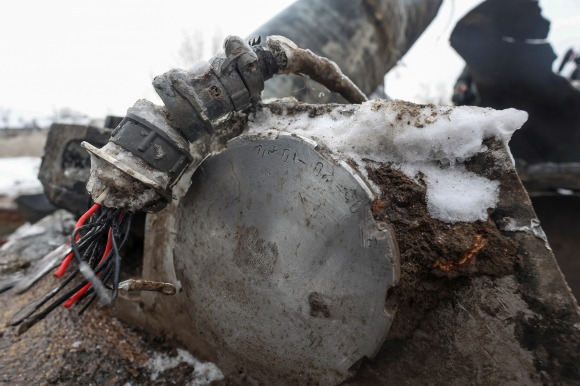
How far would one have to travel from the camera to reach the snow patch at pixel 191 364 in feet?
4.34

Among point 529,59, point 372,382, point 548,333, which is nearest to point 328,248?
point 372,382

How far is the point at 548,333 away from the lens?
88 cm

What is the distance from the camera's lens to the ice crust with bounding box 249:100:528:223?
0.91 m

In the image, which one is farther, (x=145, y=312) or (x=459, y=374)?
(x=145, y=312)

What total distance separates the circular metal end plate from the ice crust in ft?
0.41

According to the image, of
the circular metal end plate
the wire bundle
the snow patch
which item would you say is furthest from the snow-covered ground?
the circular metal end plate

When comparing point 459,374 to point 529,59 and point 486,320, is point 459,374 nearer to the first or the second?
point 486,320

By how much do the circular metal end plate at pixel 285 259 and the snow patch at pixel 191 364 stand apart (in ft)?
0.63

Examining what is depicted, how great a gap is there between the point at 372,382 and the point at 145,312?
97 cm

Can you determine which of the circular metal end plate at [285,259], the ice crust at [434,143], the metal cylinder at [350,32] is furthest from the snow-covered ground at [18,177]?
the ice crust at [434,143]

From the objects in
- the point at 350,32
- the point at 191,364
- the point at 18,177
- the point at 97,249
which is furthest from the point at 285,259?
the point at 18,177

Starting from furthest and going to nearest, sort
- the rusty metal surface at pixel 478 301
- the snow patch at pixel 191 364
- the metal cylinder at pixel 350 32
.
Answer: the metal cylinder at pixel 350 32
the snow patch at pixel 191 364
the rusty metal surface at pixel 478 301

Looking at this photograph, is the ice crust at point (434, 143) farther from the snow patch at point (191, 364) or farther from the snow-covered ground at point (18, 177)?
the snow-covered ground at point (18, 177)

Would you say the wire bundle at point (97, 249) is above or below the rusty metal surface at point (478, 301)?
above
